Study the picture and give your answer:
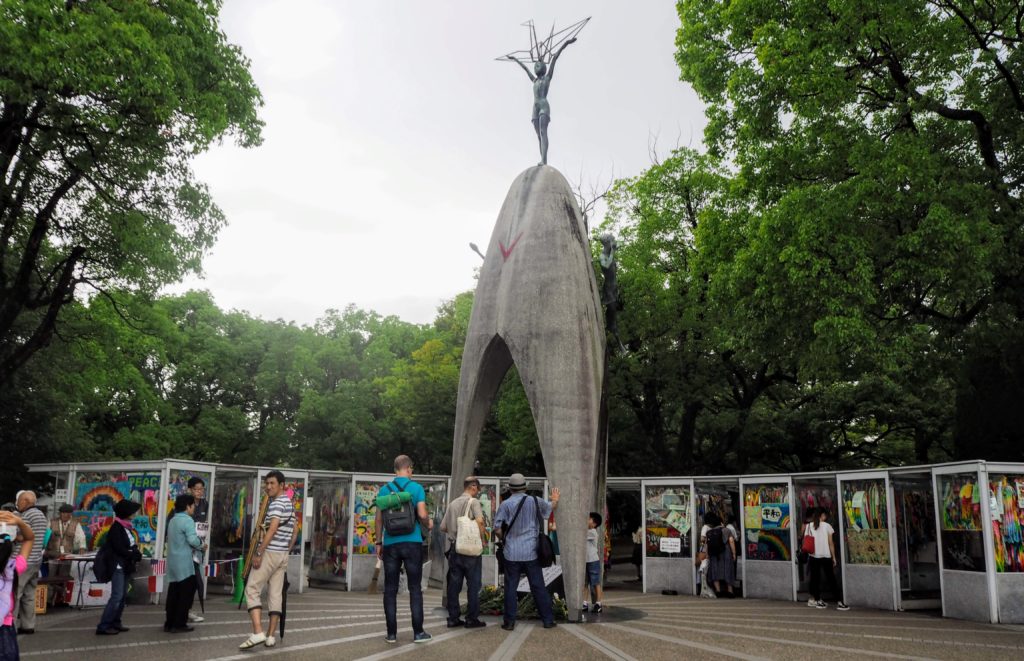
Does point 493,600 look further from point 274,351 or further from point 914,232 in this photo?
point 274,351

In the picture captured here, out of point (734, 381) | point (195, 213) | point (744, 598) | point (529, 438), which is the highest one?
point (195, 213)

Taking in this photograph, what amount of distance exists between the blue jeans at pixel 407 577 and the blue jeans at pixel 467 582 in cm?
130

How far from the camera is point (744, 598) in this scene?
15547mm

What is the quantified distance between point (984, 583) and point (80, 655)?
40.1 ft

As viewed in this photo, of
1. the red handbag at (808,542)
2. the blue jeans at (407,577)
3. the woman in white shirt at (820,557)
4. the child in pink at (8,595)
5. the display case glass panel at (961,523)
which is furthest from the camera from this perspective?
the red handbag at (808,542)

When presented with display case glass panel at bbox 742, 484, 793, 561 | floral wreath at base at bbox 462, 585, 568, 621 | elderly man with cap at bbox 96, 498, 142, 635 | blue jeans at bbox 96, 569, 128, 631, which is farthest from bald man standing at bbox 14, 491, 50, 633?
display case glass panel at bbox 742, 484, 793, 561

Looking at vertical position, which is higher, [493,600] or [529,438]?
[529,438]

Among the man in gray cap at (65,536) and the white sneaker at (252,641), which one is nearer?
the white sneaker at (252,641)

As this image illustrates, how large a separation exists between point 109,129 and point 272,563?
11.0 meters

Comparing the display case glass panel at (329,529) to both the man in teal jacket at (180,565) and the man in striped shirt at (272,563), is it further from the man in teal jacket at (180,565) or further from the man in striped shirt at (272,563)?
the man in striped shirt at (272,563)

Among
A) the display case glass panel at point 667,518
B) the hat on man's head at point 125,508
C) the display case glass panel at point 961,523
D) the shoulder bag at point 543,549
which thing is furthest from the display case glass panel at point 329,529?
the display case glass panel at point 961,523

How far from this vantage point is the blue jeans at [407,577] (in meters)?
8.31

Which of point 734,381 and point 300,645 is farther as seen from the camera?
point 734,381

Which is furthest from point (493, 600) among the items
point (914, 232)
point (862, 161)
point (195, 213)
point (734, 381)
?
point (734, 381)
